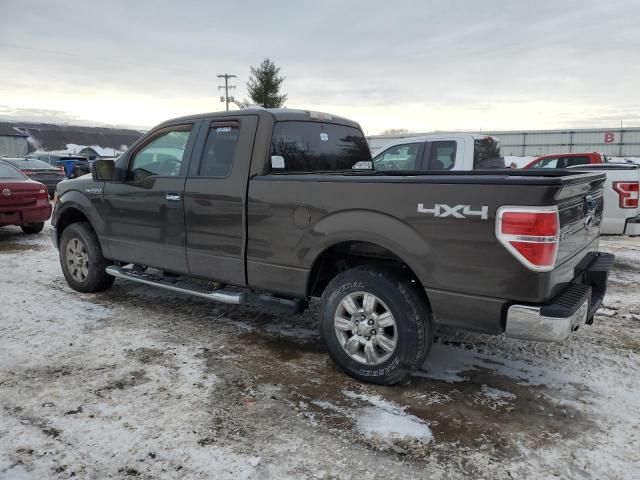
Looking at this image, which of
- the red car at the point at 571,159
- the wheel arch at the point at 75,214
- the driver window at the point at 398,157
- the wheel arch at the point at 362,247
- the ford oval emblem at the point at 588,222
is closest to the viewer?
the wheel arch at the point at 362,247

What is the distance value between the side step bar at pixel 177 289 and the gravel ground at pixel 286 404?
0.36 metres

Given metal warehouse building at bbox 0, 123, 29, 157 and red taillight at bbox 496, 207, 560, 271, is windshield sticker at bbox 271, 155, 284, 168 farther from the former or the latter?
metal warehouse building at bbox 0, 123, 29, 157

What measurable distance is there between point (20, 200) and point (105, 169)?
5384 millimetres

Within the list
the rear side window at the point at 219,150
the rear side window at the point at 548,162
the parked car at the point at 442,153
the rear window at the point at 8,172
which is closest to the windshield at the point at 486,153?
the parked car at the point at 442,153

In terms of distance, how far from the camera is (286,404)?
3227 mm

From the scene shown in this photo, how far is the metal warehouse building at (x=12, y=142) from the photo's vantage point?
53250 mm

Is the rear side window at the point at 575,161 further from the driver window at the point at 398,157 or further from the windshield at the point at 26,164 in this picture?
the windshield at the point at 26,164

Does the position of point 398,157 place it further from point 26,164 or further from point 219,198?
point 26,164

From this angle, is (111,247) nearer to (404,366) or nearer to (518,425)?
(404,366)

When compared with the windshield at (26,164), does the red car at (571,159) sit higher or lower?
higher

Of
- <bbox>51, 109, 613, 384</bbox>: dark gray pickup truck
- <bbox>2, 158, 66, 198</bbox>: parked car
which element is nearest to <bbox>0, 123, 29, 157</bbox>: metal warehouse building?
<bbox>2, 158, 66, 198</bbox>: parked car

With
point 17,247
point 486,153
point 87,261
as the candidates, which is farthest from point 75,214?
point 486,153

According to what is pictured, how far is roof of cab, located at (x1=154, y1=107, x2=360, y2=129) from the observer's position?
4.22 meters

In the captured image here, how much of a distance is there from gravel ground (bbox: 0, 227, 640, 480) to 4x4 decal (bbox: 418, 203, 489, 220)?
1261 mm
